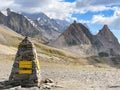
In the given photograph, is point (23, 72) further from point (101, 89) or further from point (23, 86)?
point (101, 89)

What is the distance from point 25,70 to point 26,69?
14cm

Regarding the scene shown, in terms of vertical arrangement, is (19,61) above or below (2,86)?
above

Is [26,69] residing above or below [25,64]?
below

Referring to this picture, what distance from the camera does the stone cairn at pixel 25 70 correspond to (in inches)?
1437

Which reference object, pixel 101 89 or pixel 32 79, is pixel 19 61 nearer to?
pixel 32 79

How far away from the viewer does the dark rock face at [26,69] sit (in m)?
36.5

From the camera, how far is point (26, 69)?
36.5 metres

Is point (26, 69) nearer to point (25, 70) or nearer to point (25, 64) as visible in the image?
point (25, 70)

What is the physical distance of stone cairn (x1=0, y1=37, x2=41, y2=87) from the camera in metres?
36.5

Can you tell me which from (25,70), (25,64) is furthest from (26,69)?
(25,64)

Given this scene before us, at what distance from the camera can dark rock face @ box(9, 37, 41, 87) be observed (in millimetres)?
36500

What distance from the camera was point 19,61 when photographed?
36.8m

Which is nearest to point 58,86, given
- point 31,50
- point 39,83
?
point 39,83

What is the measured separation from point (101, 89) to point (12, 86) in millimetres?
8455
